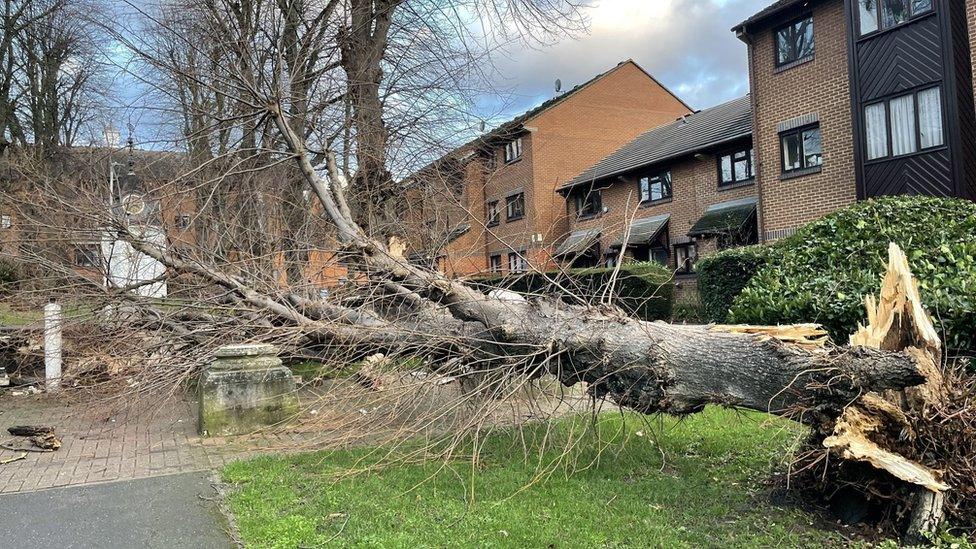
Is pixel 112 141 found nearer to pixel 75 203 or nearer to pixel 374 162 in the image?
pixel 75 203

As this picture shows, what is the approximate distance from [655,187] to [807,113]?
7263 millimetres

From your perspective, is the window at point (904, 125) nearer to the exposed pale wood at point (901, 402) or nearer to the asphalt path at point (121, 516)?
the exposed pale wood at point (901, 402)

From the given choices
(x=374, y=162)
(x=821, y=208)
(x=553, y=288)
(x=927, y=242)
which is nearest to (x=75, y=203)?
(x=374, y=162)

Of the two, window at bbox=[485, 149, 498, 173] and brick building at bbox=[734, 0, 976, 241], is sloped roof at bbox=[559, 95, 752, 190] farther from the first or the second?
window at bbox=[485, 149, 498, 173]

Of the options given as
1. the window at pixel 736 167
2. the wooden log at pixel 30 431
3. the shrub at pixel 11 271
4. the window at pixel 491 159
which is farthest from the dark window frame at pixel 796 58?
the wooden log at pixel 30 431

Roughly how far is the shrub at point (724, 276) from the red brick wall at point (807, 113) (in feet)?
16.7

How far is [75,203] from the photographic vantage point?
753 centimetres

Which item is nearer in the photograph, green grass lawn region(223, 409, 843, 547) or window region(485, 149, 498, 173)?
green grass lawn region(223, 409, 843, 547)

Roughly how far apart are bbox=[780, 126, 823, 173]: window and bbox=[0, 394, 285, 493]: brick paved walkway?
583 inches

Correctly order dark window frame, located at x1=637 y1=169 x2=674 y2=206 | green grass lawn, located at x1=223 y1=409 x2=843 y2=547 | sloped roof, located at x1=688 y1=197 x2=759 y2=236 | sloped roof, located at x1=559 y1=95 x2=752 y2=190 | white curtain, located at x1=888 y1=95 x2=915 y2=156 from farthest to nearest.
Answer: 1. dark window frame, located at x1=637 y1=169 x2=674 y2=206
2. sloped roof, located at x1=559 y1=95 x2=752 y2=190
3. sloped roof, located at x1=688 y1=197 x2=759 y2=236
4. white curtain, located at x1=888 y1=95 x2=915 y2=156
5. green grass lawn, located at x1=223 y1=409 x2=843 y2=547

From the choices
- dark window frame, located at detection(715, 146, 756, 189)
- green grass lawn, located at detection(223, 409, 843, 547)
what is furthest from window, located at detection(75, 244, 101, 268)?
dark window frame, located at detection(715, 146, 756, 189)

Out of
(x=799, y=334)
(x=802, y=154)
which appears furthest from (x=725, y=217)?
(x=799, y=334)

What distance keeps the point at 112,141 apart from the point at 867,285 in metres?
11.3

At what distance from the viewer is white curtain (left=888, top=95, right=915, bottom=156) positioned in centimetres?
1376
